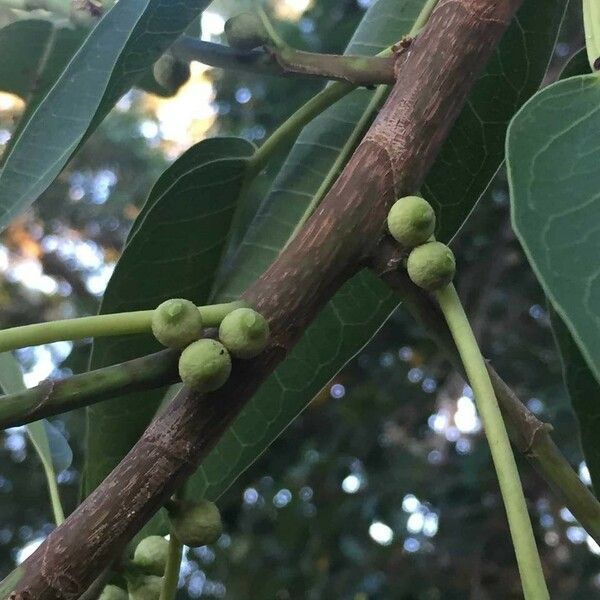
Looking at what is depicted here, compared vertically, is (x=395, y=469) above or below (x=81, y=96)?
below

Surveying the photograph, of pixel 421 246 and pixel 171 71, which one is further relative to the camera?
pixel 171 71

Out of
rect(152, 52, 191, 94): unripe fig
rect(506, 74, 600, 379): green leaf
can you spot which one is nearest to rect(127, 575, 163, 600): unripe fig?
rect(506, 74, 600, 379): green leaf

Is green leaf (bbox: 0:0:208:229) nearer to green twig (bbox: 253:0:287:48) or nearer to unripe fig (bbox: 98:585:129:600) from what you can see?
green twig (bbox: 253:0:287:48)

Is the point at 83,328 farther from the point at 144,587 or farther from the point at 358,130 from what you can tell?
the point at 358,130

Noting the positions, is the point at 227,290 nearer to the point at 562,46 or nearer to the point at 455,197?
the point at 455,197

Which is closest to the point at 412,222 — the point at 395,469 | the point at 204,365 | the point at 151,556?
the point at 204,365

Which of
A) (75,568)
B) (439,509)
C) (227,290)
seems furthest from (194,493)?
(439,509)

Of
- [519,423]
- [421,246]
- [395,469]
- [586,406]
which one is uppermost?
[421,246]

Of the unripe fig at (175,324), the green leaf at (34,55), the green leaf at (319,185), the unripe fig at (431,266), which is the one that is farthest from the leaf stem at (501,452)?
the green leaf at (34,55)
